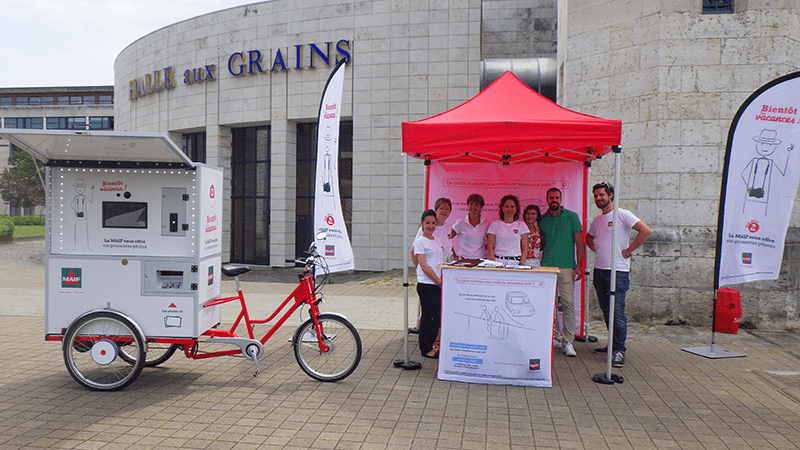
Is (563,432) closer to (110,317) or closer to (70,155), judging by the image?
(110,317)

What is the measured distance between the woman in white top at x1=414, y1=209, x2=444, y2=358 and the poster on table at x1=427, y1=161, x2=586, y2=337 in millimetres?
1542

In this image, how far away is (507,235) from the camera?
7.03 m

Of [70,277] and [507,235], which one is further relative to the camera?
[507,235]

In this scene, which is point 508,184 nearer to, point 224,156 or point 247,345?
point 247,345

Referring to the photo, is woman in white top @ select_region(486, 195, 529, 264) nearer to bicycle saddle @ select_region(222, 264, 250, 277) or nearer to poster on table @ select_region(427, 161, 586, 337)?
poster on table @ select_region(427, 161, 586, 337)

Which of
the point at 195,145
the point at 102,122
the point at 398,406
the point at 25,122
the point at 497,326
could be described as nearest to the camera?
the point at 398,406

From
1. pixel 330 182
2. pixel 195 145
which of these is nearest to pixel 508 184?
pixel 330 182

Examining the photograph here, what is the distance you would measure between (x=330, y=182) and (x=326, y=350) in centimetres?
282

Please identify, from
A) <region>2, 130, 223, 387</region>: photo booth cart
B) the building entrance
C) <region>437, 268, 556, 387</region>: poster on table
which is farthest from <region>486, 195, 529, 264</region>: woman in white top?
the building entrance

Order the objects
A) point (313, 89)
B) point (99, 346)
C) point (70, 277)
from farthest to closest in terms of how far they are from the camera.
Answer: point (313, 89) → point (70, 277) → point (99, 346)

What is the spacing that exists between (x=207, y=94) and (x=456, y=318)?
15.7 meters

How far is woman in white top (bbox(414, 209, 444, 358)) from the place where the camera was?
6.47 metres

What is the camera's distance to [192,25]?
19484 millimetres

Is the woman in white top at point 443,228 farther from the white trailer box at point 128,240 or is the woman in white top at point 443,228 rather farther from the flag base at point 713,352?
the flag base at point 713,352
